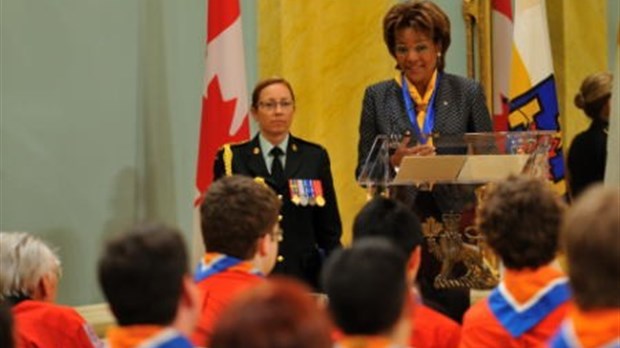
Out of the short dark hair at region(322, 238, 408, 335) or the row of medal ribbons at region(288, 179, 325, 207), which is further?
the row of medal ribbons at region(288, 179, 325, 207)

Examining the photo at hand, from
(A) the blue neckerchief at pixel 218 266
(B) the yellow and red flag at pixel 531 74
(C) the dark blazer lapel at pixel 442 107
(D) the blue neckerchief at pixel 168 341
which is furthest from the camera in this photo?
(B) the yellow and red flag at pixel 531 74

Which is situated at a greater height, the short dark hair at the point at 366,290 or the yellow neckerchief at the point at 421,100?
the yellow neckerchief at the point at 421,100

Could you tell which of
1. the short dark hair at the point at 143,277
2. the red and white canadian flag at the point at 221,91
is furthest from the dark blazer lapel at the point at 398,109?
the short dark hair at the point at 143,277

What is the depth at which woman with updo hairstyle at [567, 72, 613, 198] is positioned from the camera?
6820 mm

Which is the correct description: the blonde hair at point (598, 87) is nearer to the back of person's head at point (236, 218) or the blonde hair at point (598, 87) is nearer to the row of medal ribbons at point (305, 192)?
the row of medal ribbons at point (305, 192)

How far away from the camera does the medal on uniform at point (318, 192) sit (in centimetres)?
566

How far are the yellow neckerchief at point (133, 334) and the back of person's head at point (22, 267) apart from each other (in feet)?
5.03

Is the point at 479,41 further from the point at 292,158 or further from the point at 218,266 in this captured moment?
the point at 218,266

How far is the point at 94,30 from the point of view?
6992 millimetres

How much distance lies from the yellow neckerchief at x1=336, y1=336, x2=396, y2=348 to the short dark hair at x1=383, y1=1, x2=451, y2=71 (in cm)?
292

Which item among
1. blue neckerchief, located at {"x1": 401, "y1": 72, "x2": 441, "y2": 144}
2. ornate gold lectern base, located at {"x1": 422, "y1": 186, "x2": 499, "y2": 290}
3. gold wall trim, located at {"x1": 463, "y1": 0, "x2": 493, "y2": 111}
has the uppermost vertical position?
gold wall trim, located at {"x1": 463, "y1": 0, "x2": 493, "y2": 111}

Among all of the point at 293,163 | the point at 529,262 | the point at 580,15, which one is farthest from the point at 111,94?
the point at 529,262

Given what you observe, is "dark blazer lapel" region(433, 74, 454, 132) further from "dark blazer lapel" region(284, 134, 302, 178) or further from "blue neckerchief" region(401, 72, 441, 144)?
"dark blazer lapel" region(284, 134, 302, 178)

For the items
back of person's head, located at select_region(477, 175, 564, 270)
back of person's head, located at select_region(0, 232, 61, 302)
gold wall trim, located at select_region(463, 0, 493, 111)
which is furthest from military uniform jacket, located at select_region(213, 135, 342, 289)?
gold wall trim, located at select_region(463, 0, 493, 111)
